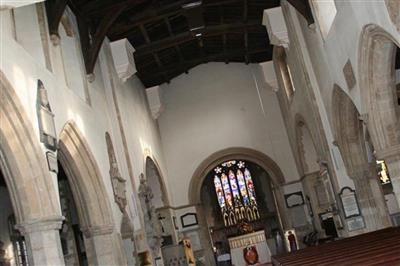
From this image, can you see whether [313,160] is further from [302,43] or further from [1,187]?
[1,187]

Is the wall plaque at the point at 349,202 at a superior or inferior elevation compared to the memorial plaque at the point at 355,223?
superior

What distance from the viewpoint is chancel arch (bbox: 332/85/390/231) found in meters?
11.3

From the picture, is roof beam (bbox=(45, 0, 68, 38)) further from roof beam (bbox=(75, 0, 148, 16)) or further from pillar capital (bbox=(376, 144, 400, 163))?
pillar capital (bbox=(376, 144, 400, 163))

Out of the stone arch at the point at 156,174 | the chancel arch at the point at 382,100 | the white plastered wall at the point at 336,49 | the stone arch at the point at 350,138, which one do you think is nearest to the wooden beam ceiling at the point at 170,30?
the white plastered wall at the point at 336,49

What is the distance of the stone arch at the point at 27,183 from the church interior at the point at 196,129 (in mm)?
19

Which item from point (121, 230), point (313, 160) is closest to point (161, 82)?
point (313, 160)

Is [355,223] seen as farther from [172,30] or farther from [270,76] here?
[172,30]

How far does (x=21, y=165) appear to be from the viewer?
23.6 feet

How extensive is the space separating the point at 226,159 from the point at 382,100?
1067 centimetres

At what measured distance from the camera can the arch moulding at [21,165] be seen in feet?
23.3

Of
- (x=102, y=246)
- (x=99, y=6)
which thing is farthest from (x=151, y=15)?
(x=102, y=246)

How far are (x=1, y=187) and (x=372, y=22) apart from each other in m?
11.3

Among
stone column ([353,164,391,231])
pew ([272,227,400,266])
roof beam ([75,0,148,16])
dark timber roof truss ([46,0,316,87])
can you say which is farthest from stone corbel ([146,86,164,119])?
pew ([272,227,400,266])

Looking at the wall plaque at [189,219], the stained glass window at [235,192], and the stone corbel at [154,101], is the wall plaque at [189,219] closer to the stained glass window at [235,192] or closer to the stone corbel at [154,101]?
the stone corbel at [154,101]
